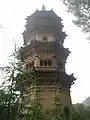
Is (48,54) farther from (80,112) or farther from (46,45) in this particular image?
(80,112)

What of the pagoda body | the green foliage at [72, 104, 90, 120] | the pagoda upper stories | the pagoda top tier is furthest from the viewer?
the green foliage at [72, 104, 90, 120]

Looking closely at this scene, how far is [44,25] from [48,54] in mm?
2109

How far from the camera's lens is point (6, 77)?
310 inches

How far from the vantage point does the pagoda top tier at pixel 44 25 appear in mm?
16969

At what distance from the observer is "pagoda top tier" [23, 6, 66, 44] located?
17.0 m

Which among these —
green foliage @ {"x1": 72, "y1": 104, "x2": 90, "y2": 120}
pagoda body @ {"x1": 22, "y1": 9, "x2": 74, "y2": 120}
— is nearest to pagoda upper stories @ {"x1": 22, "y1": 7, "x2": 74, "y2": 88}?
pagoda body @ {"x1": 22, "y1": 9, "x2": 74, "y2": 120}

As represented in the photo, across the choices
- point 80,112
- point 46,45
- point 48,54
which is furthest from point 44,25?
point 80,112

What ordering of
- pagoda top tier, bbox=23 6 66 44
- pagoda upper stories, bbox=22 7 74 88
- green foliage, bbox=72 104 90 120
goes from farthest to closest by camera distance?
green foliage, bbox=72 104 90 120 < pagoda top tier, bbox=23 6 66 44 < pagoda upper stories, bbox=22 7 74 88

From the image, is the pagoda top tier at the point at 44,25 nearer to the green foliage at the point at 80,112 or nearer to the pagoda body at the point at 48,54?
the pagoda body at the point at 48,54

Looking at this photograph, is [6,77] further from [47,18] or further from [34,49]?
[47,18]

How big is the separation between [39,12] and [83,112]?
9409 millimetres

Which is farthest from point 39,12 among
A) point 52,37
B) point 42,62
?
point 42,62

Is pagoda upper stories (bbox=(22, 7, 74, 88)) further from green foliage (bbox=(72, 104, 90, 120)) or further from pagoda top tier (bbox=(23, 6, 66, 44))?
green foliage (bbox=(72, 104, 90, 120))

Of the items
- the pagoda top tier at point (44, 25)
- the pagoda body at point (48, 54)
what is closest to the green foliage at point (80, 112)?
the pagoda body at point (48, 54)
